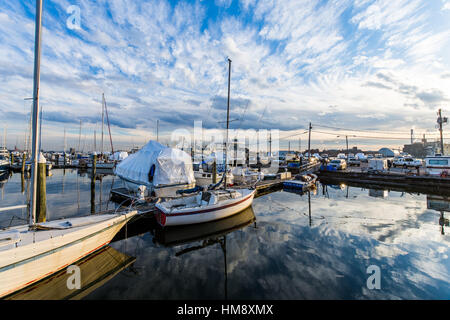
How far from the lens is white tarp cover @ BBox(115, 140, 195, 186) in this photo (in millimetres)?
18297

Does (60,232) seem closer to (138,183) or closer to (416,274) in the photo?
(138,183)

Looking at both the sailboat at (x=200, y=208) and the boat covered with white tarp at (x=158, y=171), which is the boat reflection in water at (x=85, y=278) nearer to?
the sailboat at (x=200, y=208)

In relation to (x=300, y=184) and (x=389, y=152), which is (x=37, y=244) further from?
(x=389, y=152)

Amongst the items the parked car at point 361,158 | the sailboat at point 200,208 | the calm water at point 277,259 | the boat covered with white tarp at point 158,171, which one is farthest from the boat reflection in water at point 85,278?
the parked car at point 361,158

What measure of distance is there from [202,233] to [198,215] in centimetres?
120

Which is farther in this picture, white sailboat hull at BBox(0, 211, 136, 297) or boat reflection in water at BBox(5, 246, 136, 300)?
boat reflection in water at BBox(5, 246, 136, 300)

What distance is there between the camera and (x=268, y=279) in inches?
282

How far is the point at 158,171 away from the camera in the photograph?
18.2 m

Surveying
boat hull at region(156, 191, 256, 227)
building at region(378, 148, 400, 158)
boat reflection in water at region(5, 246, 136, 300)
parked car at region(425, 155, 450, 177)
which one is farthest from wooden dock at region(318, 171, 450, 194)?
building at region(378, 148, 400, 158)

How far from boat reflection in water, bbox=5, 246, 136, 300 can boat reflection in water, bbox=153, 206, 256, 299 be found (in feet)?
7.75

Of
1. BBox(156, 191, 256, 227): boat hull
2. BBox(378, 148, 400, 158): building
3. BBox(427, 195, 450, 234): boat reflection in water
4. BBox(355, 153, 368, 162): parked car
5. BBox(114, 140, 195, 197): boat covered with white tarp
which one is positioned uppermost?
BBox(378, 148, 400, 158): building

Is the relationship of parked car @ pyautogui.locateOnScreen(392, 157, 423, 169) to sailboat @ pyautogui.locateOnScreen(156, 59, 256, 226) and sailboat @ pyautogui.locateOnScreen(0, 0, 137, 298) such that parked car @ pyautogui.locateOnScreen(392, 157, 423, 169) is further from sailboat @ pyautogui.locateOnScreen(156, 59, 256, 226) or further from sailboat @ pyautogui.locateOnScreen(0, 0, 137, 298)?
sailboat @ pyautogui.locateOnScreen(0, 0, 137, 298)

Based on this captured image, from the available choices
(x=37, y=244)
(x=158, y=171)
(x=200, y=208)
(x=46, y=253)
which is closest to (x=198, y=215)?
(x=200, y=208)
